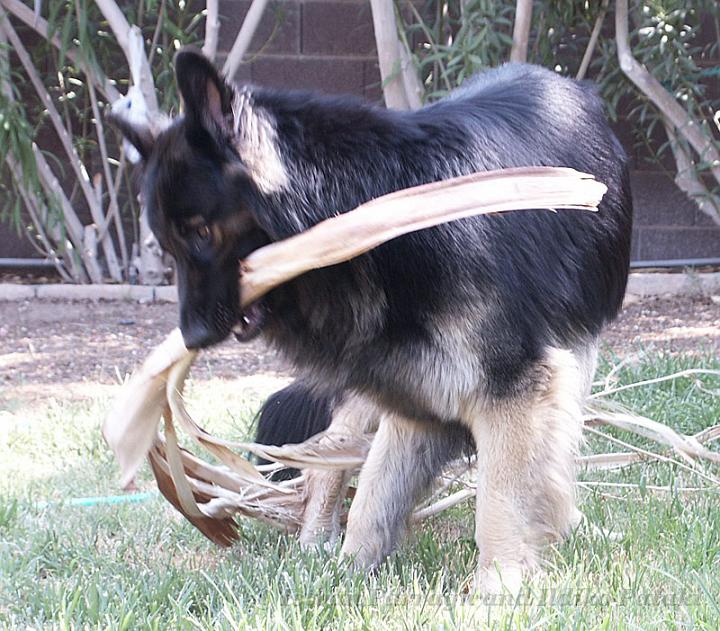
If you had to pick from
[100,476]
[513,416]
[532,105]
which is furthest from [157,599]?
[532,105]

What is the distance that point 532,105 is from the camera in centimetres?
324

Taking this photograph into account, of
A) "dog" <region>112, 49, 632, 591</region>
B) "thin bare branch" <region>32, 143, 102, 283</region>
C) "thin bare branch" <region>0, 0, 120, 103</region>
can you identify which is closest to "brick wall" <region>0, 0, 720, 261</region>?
"thin bare branch" <region>0, 0, 120, 103</region>

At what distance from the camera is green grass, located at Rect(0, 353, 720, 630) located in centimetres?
244

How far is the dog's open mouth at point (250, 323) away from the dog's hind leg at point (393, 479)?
2.08ft

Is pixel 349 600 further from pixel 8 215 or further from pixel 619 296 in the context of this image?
pixel 8 215

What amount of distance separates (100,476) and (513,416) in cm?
199

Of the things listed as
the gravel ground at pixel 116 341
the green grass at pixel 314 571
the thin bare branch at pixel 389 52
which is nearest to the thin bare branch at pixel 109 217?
the gravel ground at pixel 116 341

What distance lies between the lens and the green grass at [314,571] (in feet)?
8.00

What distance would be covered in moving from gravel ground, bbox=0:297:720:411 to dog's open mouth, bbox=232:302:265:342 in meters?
2.35

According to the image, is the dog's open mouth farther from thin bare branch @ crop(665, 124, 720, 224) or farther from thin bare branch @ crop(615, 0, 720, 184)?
thin bare branch @ crop(665, 124, 720, 224)

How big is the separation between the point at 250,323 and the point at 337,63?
18.8 ft

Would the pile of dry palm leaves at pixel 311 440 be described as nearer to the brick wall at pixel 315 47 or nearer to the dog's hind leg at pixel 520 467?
the dog's hind leg at pixel 520 467

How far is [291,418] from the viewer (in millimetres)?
3791

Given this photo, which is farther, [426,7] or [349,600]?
[426,7]
